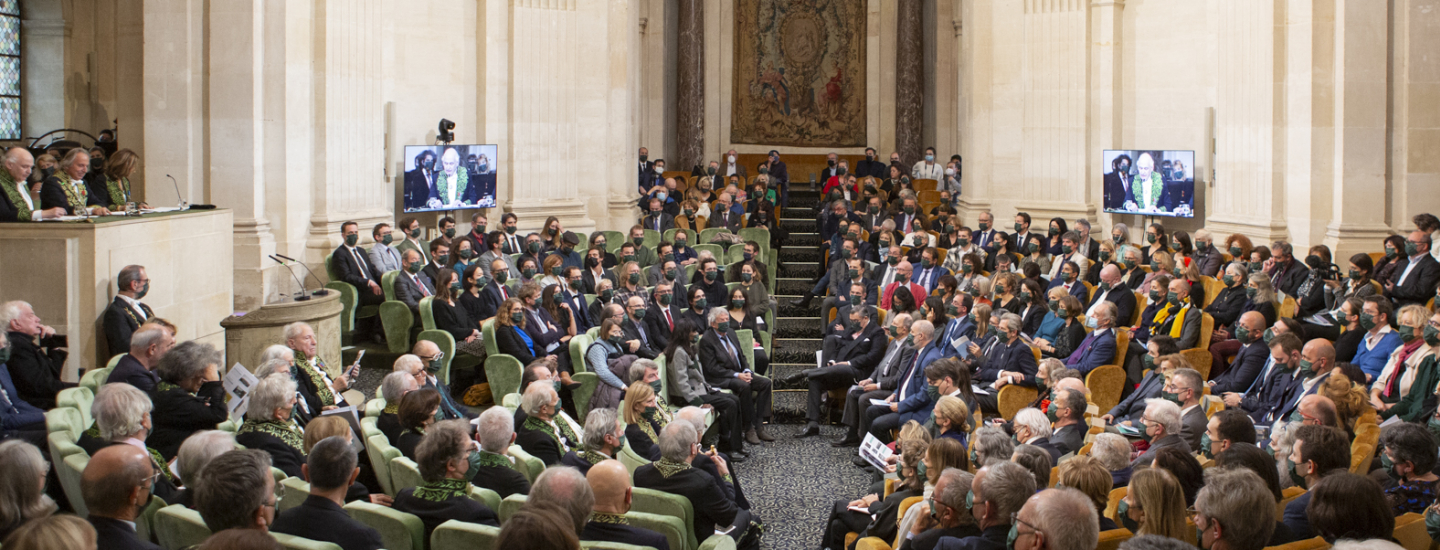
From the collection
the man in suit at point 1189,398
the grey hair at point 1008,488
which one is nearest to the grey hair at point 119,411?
the grey hair at point 1008,488

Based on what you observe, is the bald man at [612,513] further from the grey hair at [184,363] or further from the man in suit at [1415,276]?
the man in suit at [1415,276]

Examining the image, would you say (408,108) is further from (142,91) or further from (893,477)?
(893,477)

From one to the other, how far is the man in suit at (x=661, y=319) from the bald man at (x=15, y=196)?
4.50m

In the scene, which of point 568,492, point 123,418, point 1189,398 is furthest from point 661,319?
point 568,492

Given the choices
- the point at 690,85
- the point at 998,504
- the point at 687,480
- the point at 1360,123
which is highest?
the point at 690,85

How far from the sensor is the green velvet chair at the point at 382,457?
585cm

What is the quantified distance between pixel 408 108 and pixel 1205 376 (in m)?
9.43

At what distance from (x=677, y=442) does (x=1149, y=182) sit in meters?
10.3

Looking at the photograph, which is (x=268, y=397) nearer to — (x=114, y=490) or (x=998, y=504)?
(x=114, y=490)

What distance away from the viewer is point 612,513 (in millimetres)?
4918

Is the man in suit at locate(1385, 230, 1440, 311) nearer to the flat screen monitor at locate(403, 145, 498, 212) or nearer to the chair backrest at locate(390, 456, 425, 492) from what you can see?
the chair backrest at locate(390, 456, 425, 492)

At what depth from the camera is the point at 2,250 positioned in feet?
24.5

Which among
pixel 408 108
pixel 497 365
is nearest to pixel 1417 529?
pixel 497 365

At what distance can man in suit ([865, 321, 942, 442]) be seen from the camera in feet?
29.0
